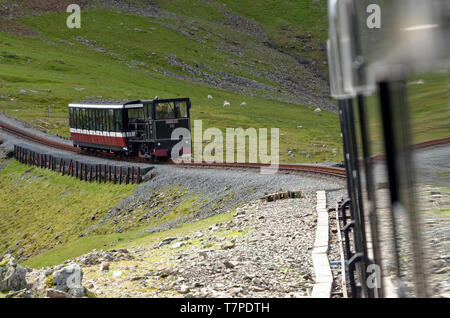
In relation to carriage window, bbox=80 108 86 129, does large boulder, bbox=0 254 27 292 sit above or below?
below

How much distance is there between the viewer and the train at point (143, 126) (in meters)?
34.6

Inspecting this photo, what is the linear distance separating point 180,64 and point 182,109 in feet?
280

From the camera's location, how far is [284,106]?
3991 inches

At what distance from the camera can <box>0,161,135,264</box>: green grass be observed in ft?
102

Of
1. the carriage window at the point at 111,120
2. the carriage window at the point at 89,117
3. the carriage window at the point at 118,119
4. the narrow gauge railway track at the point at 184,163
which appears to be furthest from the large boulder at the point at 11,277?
the carriage window at the point at 89,117

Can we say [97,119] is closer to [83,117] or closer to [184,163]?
[83,117]

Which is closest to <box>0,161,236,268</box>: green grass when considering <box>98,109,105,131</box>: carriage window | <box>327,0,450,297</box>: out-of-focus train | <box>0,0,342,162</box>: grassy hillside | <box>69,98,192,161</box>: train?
<box>69,98,192,161</box>: train

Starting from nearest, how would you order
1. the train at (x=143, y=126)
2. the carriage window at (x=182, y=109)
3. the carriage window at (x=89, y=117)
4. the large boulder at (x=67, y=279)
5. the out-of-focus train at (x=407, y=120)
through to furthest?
the out-of-focus train at (x=407, y=120), the large boulder at (x=67, y=279), the train at (x=143, y=126), the carriage window at (x=182, y=109), the carriage window at (x=89, y=117)

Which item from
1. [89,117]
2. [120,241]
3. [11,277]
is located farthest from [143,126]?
[11,277]

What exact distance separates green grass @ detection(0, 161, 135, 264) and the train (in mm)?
2887

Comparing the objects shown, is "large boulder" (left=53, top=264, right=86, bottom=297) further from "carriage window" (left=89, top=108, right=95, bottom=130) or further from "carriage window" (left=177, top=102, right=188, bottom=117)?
"carriage window" (left=89, top=108, right=95, bottom=130)

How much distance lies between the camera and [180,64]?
119875mm

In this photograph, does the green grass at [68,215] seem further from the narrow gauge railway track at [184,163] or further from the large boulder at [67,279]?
the large boulder at [67,279]

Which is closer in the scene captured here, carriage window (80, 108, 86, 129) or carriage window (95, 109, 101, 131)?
carriage window (95, 109, 101, 131)
